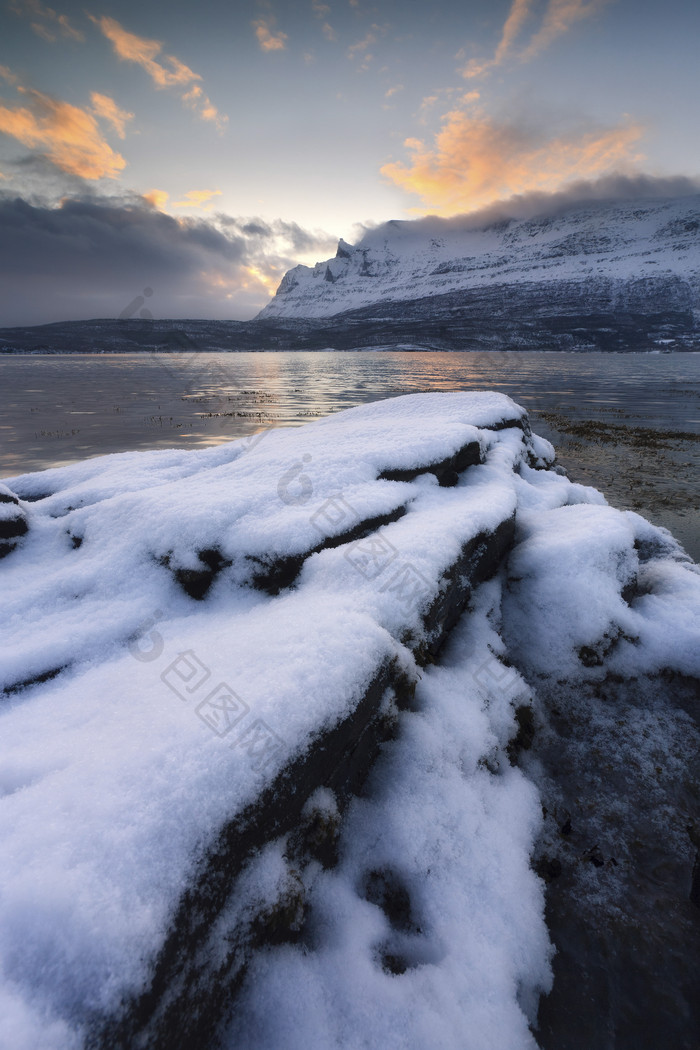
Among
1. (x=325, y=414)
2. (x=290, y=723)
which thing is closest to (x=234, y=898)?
(x=290, y=723)

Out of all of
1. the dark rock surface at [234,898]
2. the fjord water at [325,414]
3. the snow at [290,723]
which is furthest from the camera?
the fjord water at [325,414]

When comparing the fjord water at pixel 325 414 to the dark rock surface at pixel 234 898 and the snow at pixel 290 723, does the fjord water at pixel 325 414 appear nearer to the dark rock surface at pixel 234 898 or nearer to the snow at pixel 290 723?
the snow at pixel 290 723

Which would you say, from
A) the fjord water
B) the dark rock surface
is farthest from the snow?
the fjord water

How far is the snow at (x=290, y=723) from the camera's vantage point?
1946mm

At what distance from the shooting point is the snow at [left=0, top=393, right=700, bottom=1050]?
6.39 feet

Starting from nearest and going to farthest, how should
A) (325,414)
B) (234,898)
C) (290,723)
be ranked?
1. (234,898)
2. (290,723)
3. (325,414)

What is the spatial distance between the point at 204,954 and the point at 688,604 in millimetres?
6285

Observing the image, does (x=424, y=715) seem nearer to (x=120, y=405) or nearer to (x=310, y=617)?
(x=310, y=617)

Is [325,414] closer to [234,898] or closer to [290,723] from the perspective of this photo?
[290,723]

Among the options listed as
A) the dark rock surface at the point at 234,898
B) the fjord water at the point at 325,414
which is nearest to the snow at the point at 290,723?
the dark rock surface at the point at 234,898

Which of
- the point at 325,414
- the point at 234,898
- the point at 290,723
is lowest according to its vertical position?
the point at 325,414

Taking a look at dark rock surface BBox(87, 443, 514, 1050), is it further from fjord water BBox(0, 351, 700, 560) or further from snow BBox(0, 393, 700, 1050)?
fjord water BBox(0, 351, 700, 560)

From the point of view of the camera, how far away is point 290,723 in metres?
2.69

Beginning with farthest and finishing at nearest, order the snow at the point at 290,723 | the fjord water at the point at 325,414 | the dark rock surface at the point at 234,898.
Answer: the fjord water at the point at 325,414 < the snow at the point at 290,723 < the dark rock surface at the point at 234,898
